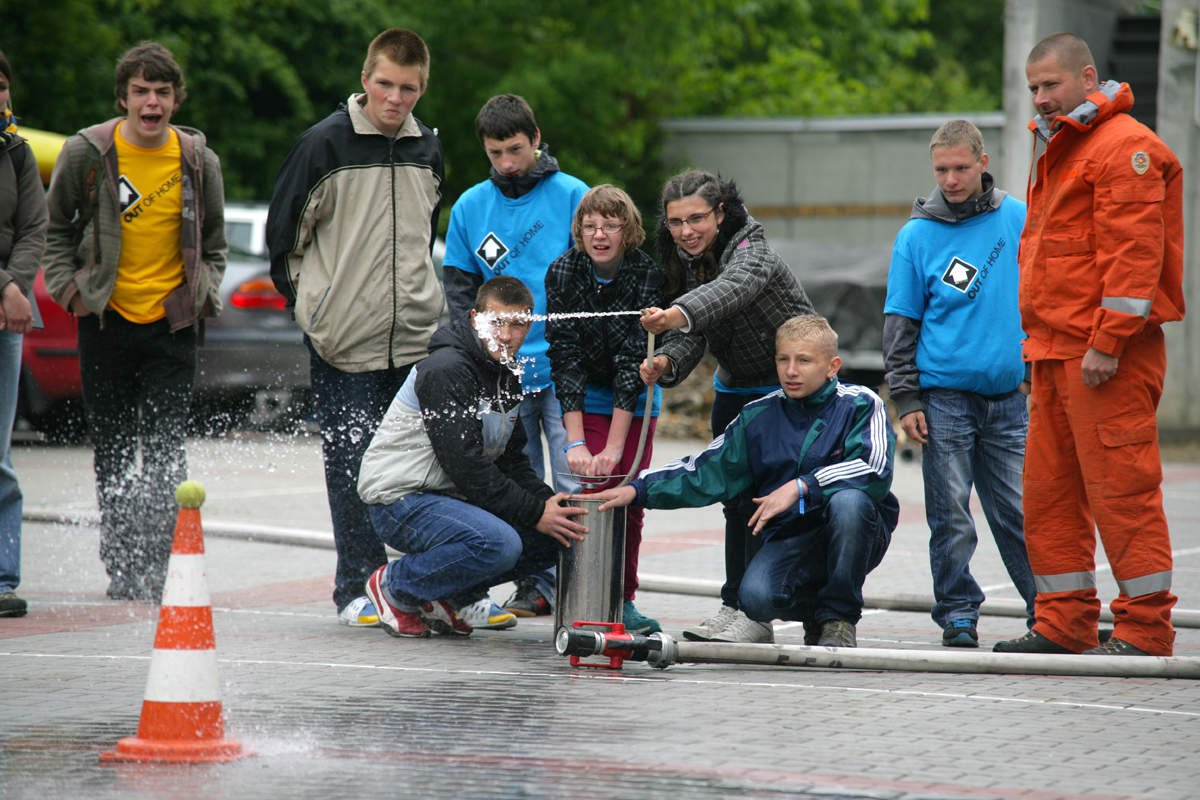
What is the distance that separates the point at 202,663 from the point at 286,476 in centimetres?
966

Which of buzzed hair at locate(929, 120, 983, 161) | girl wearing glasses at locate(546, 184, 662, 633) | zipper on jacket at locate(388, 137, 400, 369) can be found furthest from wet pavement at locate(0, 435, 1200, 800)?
buzzed hair at locate(929, 120, 983, 161)

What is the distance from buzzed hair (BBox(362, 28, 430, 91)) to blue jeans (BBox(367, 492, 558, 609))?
5.82 ft

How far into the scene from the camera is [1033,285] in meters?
6.42

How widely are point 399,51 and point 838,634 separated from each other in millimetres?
2919

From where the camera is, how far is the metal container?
20.6 feet

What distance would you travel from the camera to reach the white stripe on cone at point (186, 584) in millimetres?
4781

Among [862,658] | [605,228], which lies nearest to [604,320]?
[605,228]

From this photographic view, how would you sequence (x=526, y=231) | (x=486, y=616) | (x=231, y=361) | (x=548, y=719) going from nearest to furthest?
(x=548, y=719) < (x=486, y=616) < (x=526, y=231) < (x=231, y=361)

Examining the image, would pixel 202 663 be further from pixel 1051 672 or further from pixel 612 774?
pixel 1051 672

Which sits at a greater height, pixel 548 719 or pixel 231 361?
pixel 231 361

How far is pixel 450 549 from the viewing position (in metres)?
6.68

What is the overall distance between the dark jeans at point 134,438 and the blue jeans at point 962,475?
3.17 metres

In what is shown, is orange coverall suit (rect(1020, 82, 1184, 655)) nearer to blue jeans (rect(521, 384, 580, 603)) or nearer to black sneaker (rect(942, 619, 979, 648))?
black sneaker (rect(942, 619, 979, 648))

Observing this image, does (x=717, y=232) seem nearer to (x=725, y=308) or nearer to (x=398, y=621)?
(x=725, y=308)
